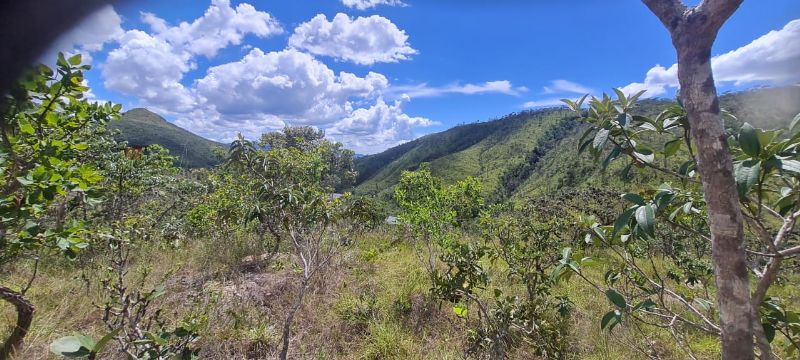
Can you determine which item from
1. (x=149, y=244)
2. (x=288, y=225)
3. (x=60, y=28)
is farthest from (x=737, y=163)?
(x=149, y=244)

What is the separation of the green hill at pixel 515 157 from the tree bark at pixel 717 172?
4484 centimetres

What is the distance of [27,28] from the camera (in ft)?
4.31

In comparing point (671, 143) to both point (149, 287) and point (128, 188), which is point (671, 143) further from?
point (128, 188)

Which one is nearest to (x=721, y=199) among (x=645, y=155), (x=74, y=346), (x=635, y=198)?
(x=635, y=198)

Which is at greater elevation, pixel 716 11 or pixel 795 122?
pixel 716 11

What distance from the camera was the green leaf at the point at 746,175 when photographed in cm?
93

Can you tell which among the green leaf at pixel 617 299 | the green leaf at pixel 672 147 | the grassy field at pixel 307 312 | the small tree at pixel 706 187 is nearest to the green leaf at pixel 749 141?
the small tree at pixel 706 187

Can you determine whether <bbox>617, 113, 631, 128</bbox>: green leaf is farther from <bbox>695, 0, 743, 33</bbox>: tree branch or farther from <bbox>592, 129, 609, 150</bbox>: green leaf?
<bbox>695, 0, 743, 33</bbox>: tree branch

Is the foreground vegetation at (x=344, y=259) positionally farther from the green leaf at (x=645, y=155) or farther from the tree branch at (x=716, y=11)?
the tree branch at (x=716, y=11)

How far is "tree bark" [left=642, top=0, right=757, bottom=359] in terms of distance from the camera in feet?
2.85

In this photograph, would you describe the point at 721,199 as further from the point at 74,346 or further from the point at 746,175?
the point at 74,346

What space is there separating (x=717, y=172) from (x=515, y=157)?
10795cm

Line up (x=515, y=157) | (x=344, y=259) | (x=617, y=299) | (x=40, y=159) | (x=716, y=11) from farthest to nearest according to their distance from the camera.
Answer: (x=515, y=157) < (x=344, y=259) < (x=40, y=159) < (x=617, y=299) < (x=716, y=11)

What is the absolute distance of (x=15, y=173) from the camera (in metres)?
1.91
